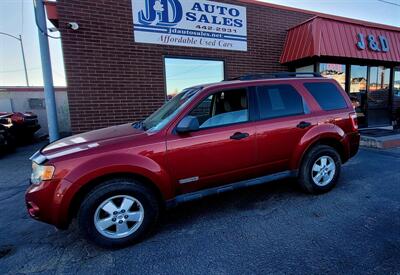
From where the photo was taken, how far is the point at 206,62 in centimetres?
775

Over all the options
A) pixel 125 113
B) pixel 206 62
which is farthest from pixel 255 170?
pixel 206 62

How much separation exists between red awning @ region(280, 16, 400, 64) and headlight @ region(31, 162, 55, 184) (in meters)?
7.25

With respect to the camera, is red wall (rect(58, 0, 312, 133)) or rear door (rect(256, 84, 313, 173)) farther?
red wall (rect(58, 0, 312, 133))

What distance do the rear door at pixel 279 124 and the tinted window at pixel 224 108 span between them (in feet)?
0.83

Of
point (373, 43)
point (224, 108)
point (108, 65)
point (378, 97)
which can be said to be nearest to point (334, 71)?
point (373, 43)

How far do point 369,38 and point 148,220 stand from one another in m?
9.13

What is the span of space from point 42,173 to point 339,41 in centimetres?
842

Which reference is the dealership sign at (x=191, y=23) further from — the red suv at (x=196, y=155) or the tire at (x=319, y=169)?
the tire at (x=319, y=169)

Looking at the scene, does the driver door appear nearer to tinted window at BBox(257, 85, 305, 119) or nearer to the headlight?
tinted window at BBox(257, 85, 305, 119)

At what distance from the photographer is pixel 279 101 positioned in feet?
12.0

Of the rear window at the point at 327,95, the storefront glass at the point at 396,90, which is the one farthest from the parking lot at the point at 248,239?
the storefront glass at the point at 396,90

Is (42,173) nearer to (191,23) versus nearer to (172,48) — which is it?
(172,48)

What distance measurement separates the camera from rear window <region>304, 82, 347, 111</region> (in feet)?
12.9

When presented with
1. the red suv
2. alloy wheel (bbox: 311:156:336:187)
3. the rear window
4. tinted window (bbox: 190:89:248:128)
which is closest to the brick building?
the red suv
